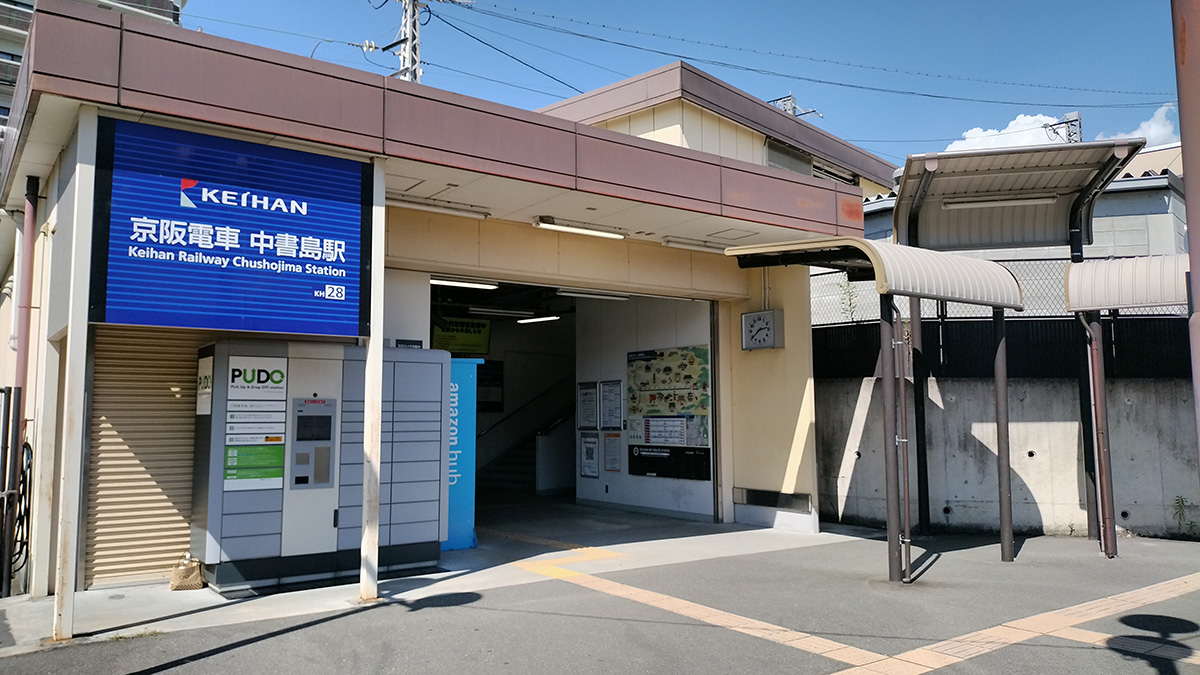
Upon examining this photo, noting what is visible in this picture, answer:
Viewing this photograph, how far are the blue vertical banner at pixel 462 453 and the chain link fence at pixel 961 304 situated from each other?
200 inches

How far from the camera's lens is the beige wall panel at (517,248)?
10062 mm

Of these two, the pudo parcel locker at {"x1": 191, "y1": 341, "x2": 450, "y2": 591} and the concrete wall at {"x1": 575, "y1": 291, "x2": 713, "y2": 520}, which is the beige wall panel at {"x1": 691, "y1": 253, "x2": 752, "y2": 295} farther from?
the pudo parcel locker at {"x1": 191, "y1": 341, "x2": 450, "y2": 591}

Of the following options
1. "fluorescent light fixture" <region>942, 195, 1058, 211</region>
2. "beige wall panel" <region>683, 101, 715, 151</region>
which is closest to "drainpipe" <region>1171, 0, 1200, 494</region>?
"fluorescent light fixture" <region>942, 195, 1058, 211</region>

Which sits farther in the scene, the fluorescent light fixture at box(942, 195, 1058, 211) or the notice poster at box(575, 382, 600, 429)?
the notice poster at box(575, 382, 600, 429)

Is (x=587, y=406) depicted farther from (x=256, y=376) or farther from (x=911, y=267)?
(x=256, y=376)

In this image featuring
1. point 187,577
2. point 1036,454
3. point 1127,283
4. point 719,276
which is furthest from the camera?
point 719,276

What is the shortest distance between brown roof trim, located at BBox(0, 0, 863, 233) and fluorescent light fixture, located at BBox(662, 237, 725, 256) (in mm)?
1328

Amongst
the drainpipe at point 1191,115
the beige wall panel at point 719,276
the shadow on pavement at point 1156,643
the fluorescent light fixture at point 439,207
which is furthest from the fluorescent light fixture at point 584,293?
the drainpipe at point 1191,115

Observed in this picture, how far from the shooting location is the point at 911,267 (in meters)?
8.52

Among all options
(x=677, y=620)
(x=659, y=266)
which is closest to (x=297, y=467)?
(x=677, y=620)

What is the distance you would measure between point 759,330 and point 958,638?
22.2 ft

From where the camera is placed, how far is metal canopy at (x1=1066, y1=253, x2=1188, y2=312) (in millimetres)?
9312

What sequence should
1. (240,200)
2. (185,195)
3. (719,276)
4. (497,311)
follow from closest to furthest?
(185,195), (240,200), (719,276), (497,311)

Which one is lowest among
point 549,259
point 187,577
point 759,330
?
point 187,577
